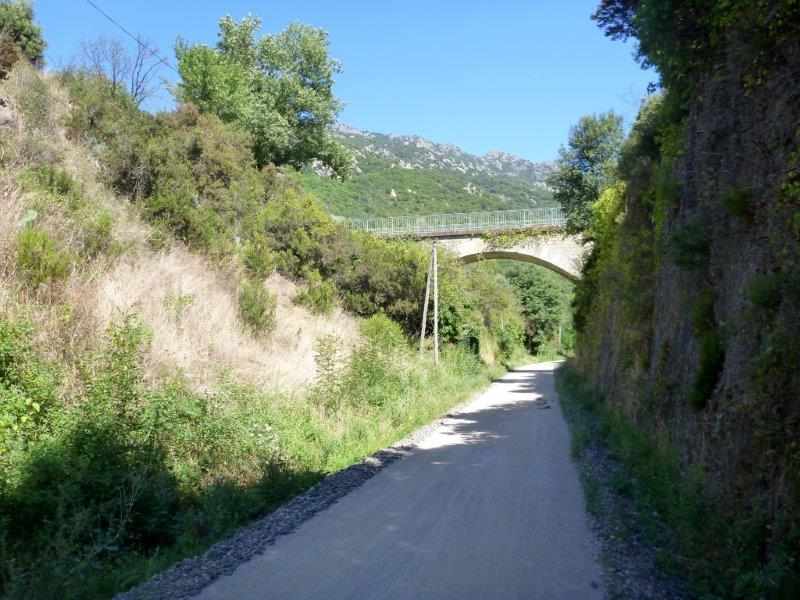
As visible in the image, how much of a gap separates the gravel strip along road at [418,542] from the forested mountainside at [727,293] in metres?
1.16

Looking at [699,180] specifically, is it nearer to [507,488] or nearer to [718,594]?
[507,488]

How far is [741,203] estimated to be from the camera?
682 centimetres

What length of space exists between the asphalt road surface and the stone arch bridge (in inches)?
1166

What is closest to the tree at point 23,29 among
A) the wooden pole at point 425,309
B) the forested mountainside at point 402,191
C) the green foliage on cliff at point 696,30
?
the wooden pole at point 425,309

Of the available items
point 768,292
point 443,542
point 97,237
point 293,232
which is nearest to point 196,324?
point 97,237

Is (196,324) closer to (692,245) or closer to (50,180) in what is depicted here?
(50,180)

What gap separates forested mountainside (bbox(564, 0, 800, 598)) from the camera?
494 cm

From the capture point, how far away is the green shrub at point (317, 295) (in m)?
26.2

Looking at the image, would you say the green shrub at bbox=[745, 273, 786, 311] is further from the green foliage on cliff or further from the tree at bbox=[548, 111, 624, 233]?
the tree at bbox=[548, 111, 624, 233]

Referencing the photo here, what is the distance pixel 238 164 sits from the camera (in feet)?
79.7

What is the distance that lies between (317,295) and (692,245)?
19.5 meters

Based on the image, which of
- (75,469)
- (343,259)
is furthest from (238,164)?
(75,469)

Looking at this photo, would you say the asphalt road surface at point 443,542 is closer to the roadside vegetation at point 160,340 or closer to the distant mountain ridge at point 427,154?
the roadside vegetation at point 160,340

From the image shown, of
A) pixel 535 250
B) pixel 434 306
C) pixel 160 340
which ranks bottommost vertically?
pixel 160 340
